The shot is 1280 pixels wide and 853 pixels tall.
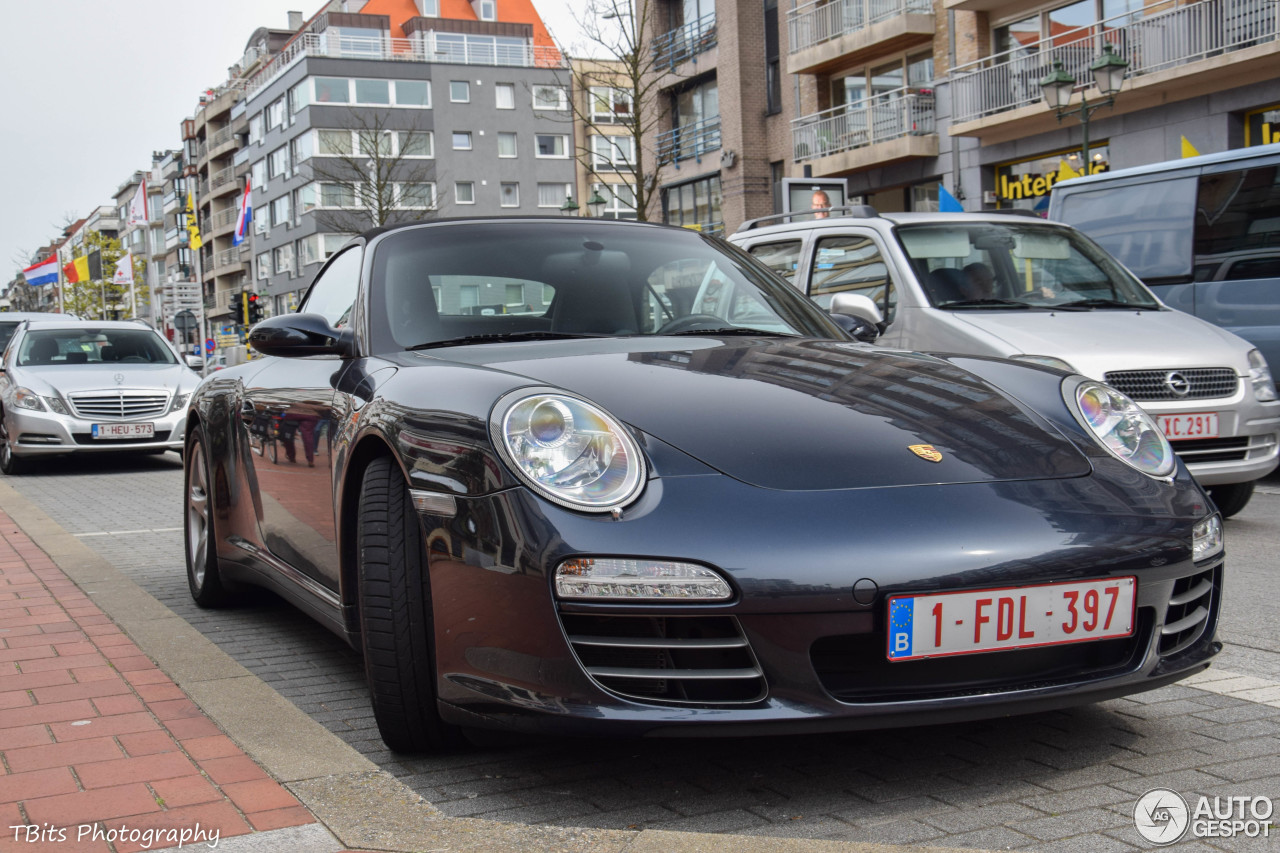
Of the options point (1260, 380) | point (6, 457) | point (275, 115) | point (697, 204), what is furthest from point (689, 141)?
point (275, 115)

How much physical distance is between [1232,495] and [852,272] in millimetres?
2499

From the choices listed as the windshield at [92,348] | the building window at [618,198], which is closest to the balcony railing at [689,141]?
the building window at [618,198]

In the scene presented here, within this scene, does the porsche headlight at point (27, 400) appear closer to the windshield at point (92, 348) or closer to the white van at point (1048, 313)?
the windshield at point (92, 348)

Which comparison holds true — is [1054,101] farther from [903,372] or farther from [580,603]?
[580,603]

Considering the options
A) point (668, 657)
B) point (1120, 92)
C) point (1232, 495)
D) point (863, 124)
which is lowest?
point (1232, 495)

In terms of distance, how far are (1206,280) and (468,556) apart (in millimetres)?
8314

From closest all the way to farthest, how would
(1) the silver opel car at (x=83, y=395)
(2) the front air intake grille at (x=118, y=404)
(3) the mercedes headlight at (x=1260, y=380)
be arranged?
(3) the mercedes headlight at (x=1260, y=380), (1) the silver opel car at (x=83, y=395), (2) the front air intake grille at (x=118, y=404)

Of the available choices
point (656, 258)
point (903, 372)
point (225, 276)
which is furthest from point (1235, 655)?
point (225, 276)

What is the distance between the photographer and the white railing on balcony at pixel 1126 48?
765 inches

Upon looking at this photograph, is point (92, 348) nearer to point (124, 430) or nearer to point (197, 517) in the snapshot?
point (124, 430)

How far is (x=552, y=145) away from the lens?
6812 centimetres

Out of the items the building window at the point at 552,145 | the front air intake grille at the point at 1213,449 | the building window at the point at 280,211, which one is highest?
the building window at the point at 552,145

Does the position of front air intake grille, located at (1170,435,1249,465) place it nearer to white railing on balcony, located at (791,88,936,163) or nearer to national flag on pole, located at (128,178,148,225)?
white railing on balcony, located at (791,88,936,163)

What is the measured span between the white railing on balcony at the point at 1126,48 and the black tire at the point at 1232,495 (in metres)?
14.4
